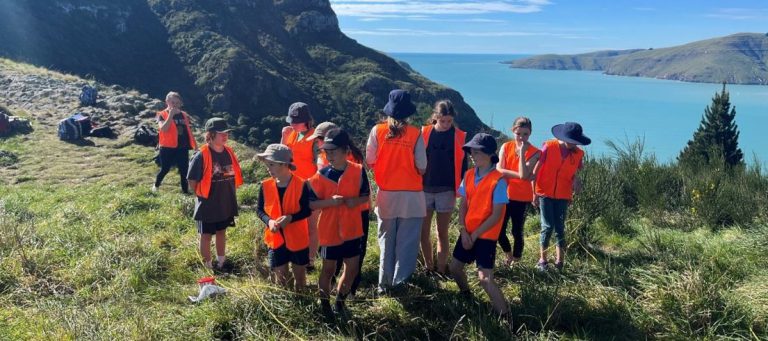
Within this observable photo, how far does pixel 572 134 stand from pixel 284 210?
269 centimetres

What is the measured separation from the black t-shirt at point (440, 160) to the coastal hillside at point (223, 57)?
33.5 metres

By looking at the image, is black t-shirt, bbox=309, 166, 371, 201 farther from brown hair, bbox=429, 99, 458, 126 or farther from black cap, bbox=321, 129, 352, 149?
brown hair, bbox=429, 99, 458, 126

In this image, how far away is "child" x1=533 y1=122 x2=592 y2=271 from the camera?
491 centimetres

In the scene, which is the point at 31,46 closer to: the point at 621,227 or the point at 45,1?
the point at 45,1

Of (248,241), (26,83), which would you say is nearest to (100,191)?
(248,241)

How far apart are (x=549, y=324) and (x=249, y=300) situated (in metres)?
2.19

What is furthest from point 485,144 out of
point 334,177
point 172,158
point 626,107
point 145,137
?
point 626,107

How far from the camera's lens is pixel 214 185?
4859 mm

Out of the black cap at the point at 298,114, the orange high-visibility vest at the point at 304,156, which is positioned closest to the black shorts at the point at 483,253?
the orange high-visibility vest at the point at 304,156

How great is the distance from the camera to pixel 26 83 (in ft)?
62.9

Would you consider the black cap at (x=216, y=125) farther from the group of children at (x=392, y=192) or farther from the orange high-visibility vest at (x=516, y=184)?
the orange high-visibility vest at (x=516, y=184)

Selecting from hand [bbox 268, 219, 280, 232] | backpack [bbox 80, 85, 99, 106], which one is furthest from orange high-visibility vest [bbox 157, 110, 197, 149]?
backpack [bbox 80, 85, 99, 106]

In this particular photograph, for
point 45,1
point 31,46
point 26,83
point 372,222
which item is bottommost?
point 372,222

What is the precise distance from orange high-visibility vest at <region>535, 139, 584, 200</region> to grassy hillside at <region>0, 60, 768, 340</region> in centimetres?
74
